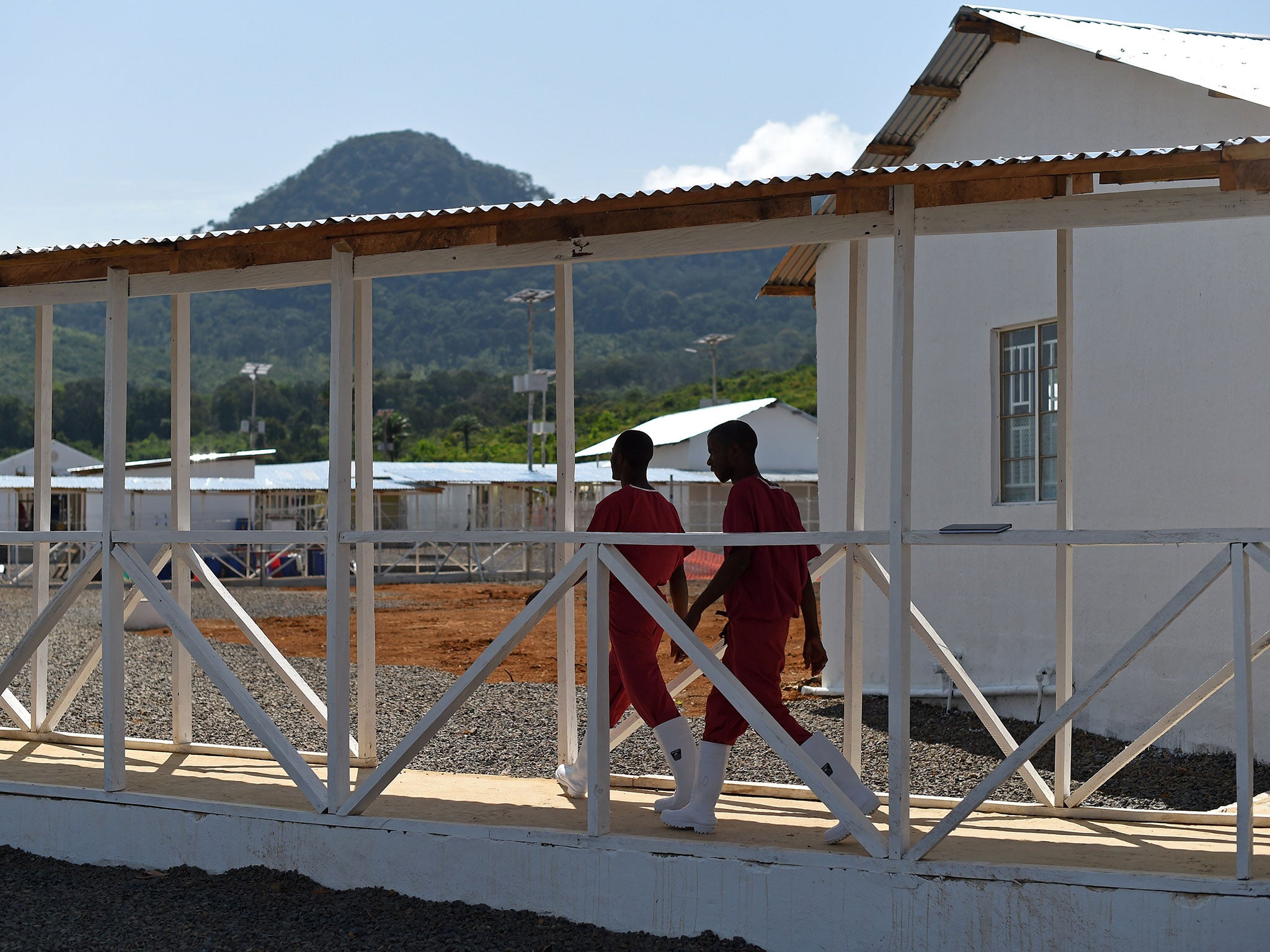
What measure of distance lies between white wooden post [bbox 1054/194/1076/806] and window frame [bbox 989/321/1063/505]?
3.59 metres

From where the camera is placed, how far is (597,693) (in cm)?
469

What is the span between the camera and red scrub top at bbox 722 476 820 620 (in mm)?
4676

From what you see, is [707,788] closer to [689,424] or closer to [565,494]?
[565,494]

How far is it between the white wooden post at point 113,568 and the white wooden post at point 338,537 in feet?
3.31

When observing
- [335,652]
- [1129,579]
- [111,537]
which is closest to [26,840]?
[111,537]

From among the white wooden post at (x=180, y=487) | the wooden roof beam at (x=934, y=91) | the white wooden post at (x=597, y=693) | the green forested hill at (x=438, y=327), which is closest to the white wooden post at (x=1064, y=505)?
the white wooden post at (x=597, y=693)

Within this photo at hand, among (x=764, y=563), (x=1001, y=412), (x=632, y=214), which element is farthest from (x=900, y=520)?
(x=1001, y=412)

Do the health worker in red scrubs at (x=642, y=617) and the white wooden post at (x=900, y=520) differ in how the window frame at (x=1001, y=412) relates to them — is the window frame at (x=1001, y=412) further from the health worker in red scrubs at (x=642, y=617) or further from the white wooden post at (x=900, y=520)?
the white wooden post at (x=900, y=520)

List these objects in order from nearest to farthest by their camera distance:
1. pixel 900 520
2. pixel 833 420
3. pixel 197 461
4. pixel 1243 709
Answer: pixel 1243 709
pixel 900 520
pixel 833 420
pixel 197 461

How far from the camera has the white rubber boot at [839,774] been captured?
464 cm

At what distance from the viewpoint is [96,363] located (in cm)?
9800

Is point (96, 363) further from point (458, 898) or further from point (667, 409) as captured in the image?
point (458, 898)

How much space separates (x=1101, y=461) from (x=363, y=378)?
5.31 metres

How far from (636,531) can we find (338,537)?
1.23m
